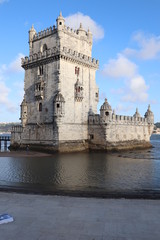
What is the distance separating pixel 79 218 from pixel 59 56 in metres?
32.1

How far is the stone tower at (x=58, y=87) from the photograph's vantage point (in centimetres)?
3775

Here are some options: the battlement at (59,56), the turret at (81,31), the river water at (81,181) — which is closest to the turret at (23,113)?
the battlement at (59,56)

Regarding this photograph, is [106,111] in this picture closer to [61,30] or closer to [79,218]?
[61,30]

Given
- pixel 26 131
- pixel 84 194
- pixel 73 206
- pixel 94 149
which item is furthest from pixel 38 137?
pixel 73 206

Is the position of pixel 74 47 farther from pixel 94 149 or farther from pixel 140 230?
pixel 140 230

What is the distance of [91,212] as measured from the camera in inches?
376

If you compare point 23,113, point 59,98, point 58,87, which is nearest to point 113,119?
point 59,98

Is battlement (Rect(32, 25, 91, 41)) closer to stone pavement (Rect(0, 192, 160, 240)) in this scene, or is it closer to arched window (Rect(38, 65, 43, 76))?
arched window (Rect(38, 65, 43, 76))

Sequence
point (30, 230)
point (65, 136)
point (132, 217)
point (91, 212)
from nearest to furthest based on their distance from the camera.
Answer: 1. point (30, 230)
2. point (132, 217)
3. point (91, 212)
4. point (65, 136)

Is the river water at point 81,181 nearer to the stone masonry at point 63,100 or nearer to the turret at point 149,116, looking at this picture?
the stone masonry at point 63,100

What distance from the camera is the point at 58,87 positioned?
37.5 metres

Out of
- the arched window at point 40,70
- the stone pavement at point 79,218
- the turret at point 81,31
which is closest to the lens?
the stone pavement at point 79,218

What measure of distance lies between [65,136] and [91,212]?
93.3ft

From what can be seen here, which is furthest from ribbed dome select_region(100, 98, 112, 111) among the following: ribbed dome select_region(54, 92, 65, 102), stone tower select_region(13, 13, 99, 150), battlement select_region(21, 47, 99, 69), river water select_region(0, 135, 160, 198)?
river water select_region(0, 135, 160, 198)
